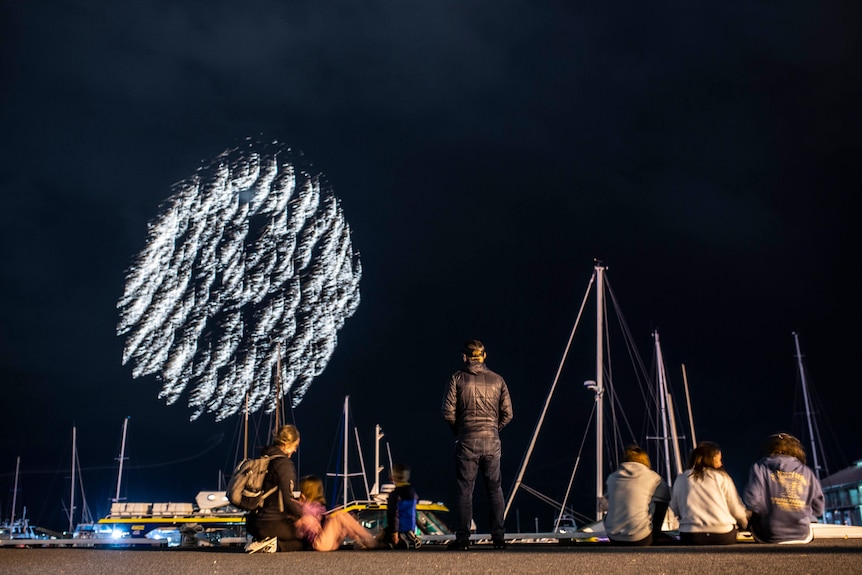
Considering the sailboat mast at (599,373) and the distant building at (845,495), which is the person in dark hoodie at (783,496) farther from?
the distant building at (845,495)

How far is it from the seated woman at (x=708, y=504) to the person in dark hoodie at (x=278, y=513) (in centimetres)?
385

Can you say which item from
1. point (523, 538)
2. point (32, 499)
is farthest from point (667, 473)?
Result: point (32, 499)

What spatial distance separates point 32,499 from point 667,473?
9739 cm

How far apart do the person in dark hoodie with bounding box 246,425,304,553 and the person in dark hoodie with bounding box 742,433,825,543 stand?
452cm

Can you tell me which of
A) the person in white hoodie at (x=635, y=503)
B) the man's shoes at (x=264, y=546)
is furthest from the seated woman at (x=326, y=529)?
the person in white hoodie at (x=635, y=503)

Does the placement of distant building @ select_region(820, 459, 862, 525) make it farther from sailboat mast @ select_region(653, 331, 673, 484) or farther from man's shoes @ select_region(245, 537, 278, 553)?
man's shoes @ select_region(245, 537, 278, 553)

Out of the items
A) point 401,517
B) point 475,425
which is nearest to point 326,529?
point 401,517

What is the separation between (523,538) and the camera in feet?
43.3

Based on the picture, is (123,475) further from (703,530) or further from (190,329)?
(703,530)

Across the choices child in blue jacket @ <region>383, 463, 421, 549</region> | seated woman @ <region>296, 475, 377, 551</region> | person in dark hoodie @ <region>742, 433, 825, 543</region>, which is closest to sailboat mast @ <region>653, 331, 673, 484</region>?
child in blue jacket @ <region>383, 463, 421, 549</region>

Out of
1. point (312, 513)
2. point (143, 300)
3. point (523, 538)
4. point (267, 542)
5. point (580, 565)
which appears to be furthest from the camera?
point (143, 300)

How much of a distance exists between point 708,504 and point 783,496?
71 centimetres

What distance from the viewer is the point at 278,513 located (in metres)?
8.93

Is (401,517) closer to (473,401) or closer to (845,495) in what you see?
(473,401)
